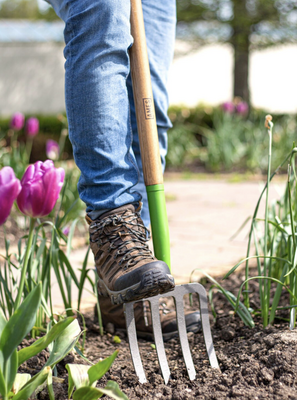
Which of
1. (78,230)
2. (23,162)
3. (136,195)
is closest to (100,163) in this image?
(136,195)

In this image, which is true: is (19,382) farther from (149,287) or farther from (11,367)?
(149,287)

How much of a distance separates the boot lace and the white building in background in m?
13.6

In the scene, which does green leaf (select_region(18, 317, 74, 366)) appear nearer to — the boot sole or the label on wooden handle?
the boot sole

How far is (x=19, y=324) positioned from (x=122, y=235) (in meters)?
0.48

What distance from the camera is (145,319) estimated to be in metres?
1.42

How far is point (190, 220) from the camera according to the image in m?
3.34

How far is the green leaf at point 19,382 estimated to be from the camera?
94cm

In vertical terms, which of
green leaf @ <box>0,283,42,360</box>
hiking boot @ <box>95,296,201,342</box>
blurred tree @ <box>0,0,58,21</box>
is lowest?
hiking boot @ <box>95,296,201,342</box>

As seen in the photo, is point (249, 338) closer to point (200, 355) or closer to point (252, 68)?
point (200, 355)

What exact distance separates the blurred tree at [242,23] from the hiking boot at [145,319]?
28.8 feet

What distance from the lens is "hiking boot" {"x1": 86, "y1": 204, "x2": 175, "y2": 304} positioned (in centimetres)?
108

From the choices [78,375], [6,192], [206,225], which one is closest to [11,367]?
[78,375]

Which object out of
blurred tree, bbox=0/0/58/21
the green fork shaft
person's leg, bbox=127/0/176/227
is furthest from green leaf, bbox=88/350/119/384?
blurred tree, bbox=0/0/58/21

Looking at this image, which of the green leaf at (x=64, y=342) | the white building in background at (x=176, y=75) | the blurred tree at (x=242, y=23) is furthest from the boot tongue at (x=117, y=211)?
the white building in background at (x=176, y=75)
